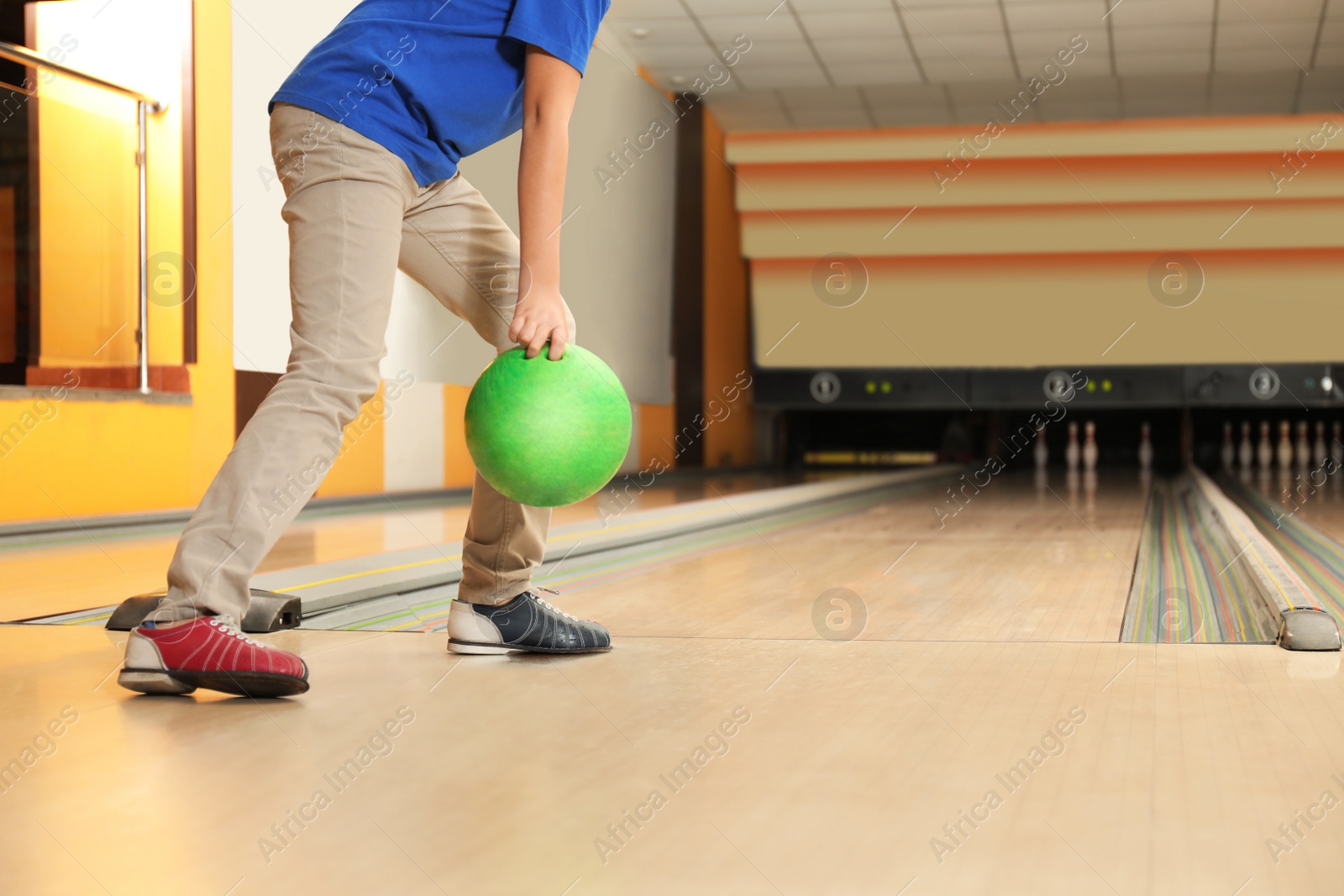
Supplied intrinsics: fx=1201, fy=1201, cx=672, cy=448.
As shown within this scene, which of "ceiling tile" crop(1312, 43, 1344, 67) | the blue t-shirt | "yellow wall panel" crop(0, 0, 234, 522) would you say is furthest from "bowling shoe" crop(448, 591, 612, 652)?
"ceiling tile" crop(1312, 43, 1344, 67)

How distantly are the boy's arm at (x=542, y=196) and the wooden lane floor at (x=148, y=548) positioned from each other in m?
0.95

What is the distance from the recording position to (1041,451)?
24.3ft

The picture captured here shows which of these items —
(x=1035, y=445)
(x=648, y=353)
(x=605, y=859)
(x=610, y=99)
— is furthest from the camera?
(x=1035, y=445)

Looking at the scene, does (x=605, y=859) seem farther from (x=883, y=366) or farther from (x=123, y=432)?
(x=883, y=366)

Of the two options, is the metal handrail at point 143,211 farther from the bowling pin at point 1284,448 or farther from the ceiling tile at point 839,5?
the bowling pin at point 1284,448

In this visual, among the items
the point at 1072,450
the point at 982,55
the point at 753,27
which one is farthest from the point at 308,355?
the point at 1072,450

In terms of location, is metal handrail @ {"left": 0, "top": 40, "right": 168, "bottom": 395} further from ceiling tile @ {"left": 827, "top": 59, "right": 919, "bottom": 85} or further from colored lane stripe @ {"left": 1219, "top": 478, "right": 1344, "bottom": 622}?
ceiling tile @ {"left": 827, "top": 59, "right": 919, "bottom": 85}

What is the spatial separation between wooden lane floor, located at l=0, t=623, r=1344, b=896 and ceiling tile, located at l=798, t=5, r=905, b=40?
4.38m

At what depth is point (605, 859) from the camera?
725mm

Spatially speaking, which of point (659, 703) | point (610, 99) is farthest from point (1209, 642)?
point (610, 99)

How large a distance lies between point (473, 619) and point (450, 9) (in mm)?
681

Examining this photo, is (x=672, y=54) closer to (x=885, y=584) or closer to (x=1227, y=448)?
(x=1227, y=448)

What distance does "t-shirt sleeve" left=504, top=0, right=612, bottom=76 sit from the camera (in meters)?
1.23

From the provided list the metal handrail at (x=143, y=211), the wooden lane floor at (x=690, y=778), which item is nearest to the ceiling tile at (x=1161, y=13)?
the metal handrail at (x=143, y=211)
